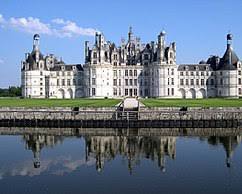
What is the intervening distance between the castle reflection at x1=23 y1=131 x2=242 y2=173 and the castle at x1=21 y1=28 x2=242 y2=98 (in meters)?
56.9

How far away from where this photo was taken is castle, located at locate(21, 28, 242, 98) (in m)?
96.7

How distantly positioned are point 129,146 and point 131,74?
66.0m

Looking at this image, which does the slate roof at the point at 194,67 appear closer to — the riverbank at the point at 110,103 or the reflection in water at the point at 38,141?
the riverbank at the point at 110,103

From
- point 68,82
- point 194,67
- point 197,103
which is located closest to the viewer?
point 197,103

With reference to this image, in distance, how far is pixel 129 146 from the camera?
1353 inches

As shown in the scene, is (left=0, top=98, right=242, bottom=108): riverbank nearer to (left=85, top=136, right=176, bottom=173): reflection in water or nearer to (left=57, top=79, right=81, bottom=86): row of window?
(left=85, top=136, right=176, bottom=173): reflection in water

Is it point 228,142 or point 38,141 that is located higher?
point 228,142

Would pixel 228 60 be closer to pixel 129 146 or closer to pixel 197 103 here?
pixel 197 103

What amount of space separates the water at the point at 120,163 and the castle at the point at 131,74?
56.2m

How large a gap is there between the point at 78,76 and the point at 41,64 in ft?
30.7

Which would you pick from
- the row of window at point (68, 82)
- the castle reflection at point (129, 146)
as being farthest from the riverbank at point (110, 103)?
the row of window at point (68, 82)

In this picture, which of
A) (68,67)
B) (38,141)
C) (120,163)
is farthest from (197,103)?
(68,67)

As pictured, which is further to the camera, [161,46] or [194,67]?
[194,67]

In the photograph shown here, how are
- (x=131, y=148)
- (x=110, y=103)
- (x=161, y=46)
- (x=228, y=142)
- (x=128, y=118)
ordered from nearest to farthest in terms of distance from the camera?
(x=131, y=148) < (x=228, y=142) < (x=128, y=118) < (x=110, y=103) < (x=161, y=46)
